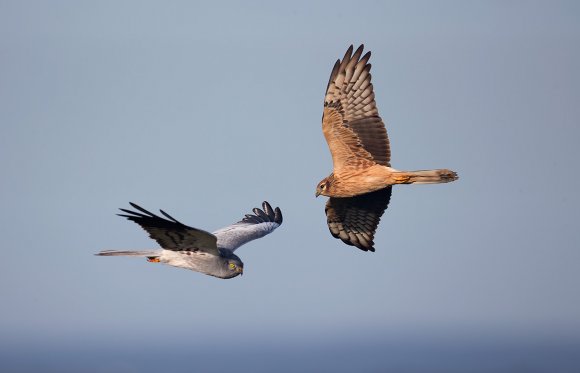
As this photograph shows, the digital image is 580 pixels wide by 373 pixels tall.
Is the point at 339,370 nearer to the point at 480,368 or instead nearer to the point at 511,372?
the point at 480,368

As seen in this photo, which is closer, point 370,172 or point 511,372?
point 370,172

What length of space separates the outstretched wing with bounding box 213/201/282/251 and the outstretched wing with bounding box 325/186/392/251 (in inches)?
50.2

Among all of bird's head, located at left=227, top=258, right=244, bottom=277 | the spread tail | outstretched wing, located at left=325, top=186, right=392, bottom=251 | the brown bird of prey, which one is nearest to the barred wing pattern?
the brown bird of prey

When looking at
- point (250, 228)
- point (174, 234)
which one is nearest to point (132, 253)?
point (174, 234)

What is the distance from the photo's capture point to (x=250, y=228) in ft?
65.5

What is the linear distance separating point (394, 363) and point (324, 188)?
10305cm

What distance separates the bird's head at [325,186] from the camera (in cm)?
1864

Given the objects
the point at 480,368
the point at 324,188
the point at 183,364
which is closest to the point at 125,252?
the point at 324,188

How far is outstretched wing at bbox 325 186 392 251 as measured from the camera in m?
19.7

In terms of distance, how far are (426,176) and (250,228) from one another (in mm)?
3942

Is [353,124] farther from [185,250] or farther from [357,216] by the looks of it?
[185,250]

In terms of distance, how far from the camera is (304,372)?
407 feet

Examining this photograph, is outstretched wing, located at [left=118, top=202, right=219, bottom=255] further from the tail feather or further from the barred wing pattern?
the barred wing pattern

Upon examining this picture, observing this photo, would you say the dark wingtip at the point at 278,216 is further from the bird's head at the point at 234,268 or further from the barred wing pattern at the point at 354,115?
the bird's head at the point at 234,268
